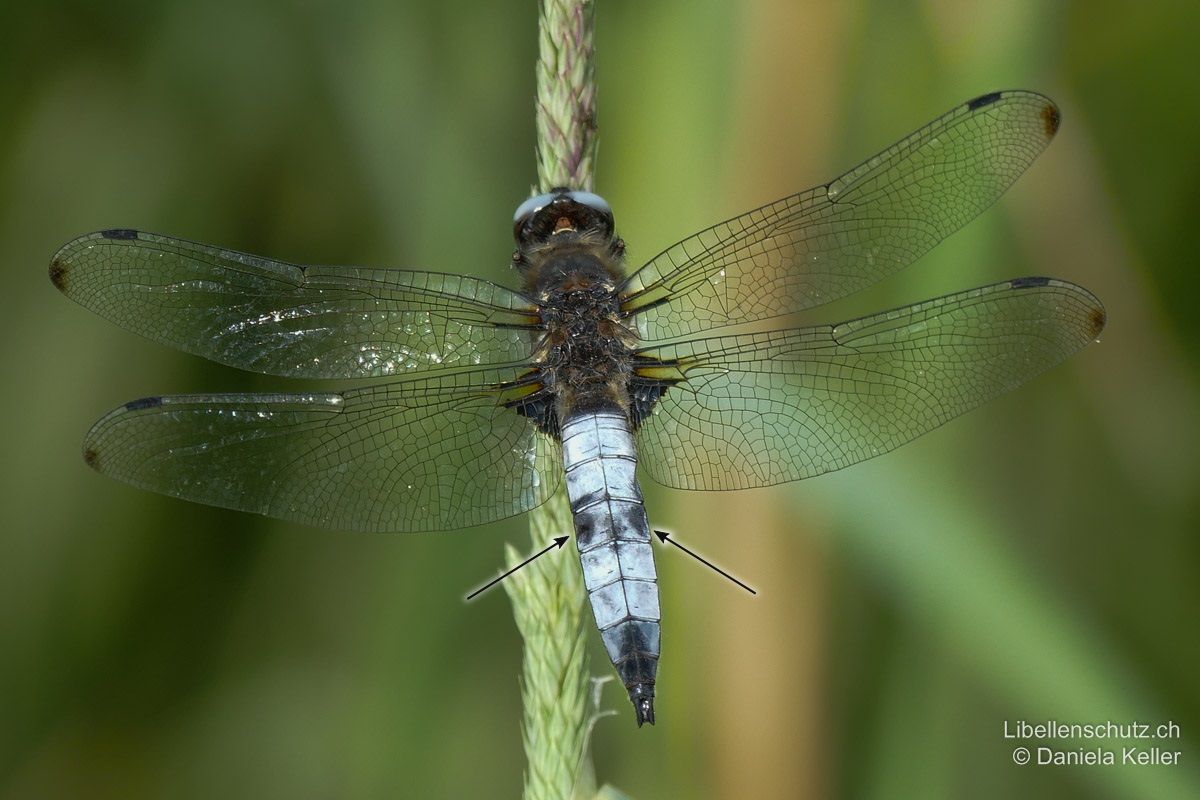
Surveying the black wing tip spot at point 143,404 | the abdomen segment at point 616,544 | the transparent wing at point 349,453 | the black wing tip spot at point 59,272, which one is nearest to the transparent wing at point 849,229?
the abdomen segment at point 616,544

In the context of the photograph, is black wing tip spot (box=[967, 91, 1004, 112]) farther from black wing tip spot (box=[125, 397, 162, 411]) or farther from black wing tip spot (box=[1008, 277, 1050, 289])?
black wing tip spot (box=[125, 397, 162, 411])

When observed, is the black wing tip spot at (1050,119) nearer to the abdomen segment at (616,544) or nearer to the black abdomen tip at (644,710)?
the abdomen segment at (616,544)

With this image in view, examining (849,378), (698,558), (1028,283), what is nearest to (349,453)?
(698,558)

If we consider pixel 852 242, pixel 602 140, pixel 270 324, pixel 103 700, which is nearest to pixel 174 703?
pixel 103 700

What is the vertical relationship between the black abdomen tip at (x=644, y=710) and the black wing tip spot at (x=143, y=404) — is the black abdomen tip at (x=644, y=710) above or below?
below

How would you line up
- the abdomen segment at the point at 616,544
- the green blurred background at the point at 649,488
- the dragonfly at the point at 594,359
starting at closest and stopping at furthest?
the abdomen segment at the point at 616,544 → the dragonfly at the point at 594,359 → the green blurred background at the point at 649,488

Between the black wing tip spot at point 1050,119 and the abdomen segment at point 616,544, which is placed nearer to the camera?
the abdomen segment at point 616,544

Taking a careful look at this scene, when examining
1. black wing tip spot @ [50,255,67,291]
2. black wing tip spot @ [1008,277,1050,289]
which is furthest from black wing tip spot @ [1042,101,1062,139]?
black wing tip spot @ [50,255,67,291]

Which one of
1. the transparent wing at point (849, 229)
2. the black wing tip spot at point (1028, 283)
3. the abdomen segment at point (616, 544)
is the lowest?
the abdomen segment at point (616, 544)
